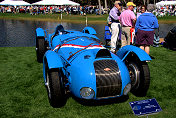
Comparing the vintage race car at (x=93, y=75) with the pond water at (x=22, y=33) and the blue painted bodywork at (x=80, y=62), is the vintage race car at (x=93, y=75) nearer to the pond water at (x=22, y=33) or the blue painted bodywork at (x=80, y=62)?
the blue painted bodywork at (x=80, y=62)

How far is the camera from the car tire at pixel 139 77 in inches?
151

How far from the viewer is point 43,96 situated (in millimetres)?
4133

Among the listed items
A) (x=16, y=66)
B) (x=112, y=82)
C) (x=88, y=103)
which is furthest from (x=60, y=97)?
(x=16, y=66)

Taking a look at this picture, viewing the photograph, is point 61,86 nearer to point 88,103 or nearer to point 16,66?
point 88,103

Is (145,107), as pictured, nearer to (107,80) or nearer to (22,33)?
(107,80)

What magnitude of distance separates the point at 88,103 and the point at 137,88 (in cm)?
109

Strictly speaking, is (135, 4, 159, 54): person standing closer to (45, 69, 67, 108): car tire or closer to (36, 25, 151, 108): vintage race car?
(36, 25, 151, 108): vintage race car

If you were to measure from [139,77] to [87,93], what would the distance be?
1.28m

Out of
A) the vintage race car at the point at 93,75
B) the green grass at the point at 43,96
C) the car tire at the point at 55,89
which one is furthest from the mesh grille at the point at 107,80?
the car tire at the point at 55,89

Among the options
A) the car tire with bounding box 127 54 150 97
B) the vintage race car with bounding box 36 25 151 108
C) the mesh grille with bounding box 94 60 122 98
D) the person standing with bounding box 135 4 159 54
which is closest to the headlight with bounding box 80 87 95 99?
the vintage race car with bounding box 36 25 151 108

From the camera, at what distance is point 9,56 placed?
746 cm

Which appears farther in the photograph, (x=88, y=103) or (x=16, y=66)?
(x=16, y=66)

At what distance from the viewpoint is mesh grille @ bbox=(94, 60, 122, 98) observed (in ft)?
10.9

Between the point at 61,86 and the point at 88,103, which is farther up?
the point at 61,86
